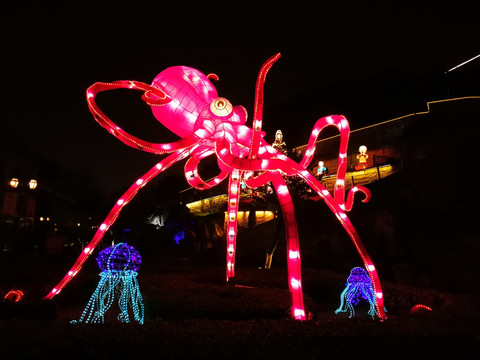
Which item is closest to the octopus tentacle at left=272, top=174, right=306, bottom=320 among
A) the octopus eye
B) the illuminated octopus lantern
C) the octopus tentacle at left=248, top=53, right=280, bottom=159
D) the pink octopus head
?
the illuminated octopus lantern

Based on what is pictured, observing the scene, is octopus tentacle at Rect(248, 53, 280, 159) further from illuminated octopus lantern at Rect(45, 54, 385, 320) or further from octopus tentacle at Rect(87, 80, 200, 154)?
octopus tentacle at Rect(87, 80, 200, 154)

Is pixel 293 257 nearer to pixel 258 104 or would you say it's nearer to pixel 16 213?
pixel 258 104

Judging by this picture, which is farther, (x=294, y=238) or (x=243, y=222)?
Result: (x=243, y=222)

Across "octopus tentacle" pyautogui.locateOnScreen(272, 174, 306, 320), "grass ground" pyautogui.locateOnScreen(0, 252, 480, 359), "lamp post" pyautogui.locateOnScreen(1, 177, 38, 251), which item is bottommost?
"grass ground" pyautogui.locateOnScreen(0, 252, 480, 359)

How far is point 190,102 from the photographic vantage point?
29.2ft

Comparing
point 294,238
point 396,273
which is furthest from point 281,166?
point 396,273

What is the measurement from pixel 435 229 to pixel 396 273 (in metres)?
2.45

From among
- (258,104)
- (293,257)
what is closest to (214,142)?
(258,104)

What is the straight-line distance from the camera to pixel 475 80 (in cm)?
2417

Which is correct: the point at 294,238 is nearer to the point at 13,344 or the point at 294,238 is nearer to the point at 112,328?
the point at 112,328

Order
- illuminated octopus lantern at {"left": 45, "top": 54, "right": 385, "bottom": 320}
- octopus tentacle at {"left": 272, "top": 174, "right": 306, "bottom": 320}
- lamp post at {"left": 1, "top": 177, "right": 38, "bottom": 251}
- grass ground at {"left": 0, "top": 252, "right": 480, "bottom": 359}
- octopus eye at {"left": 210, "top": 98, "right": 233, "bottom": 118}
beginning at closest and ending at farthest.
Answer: grass ground at {"left": 0, "top": 252, "right": 480, "bottom": 359} < octopus tentacle at {"left": 272, "top": 174, "right": 306, "bottom": 320} < illuminated octopus lantern at {"left": 45, "top": 54, "right": 385, "bottom": 320} < octopus eye at {"left": 210, "top": 98, "right": 233, "bottom": 118} < lamp post at {"left": 1, "top": 177, "right": 38, "bottom": 251}

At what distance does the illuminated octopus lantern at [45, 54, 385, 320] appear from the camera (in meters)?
7.45

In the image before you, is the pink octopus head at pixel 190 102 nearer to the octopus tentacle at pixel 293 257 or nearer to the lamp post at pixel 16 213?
the octopus tentacle at pixel 293 257

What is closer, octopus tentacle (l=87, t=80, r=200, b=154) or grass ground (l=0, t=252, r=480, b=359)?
grass ground (l=0, t=252, r=480, b=359)
